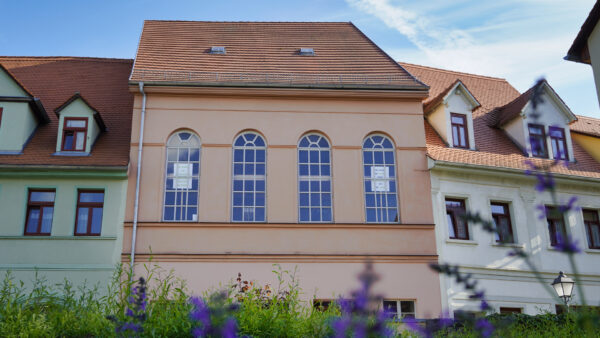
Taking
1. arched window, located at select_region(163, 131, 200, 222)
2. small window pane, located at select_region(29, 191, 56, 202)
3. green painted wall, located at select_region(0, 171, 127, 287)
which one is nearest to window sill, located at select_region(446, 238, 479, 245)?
arched window, located at select_region(163, 131, 200, 222)

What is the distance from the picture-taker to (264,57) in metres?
21.5

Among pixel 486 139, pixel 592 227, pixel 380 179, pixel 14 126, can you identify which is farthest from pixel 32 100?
pixel 592 227

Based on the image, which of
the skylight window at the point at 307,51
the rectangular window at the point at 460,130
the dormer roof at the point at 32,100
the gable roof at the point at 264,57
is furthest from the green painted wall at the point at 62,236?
the rectangular window at the point at 460,130

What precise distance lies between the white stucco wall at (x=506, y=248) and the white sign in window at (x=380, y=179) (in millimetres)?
1414

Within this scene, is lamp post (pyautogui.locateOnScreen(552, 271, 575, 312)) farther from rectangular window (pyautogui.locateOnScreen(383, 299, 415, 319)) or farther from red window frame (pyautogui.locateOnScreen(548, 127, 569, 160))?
red window frame (pyautogui.locateOnScreen(548, 127, 569, 160))

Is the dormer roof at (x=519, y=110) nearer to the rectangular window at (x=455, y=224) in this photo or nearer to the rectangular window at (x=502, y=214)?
the rectangular window at (x=502, y=214)

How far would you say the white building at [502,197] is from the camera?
61.5ft

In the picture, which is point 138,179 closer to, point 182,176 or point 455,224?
point 182,176

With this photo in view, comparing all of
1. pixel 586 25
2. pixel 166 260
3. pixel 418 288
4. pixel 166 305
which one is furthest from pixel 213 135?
pixel 586 25

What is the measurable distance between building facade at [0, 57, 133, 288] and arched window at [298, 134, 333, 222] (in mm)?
5126

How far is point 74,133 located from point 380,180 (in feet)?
30.4

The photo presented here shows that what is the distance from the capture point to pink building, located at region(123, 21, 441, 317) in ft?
58.0

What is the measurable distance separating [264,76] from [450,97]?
625cm

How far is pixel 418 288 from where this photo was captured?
1784cm
